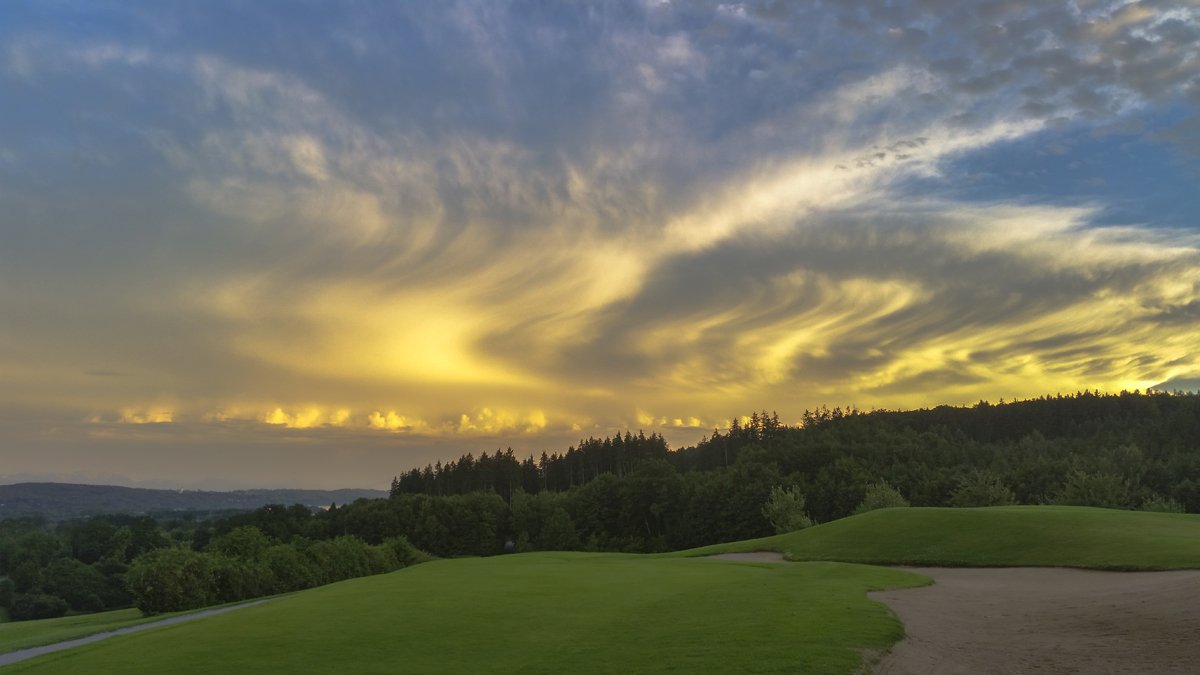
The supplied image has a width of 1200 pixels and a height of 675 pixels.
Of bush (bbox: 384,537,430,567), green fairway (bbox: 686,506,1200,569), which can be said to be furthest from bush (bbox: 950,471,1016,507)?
bush (bbox: 384,537,430,567)

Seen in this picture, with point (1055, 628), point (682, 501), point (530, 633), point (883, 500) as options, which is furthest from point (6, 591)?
point (1055, 628)

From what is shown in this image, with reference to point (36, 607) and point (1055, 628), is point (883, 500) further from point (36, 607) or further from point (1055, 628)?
Answer: point (36, 607)

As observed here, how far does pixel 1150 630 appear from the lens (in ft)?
60.8

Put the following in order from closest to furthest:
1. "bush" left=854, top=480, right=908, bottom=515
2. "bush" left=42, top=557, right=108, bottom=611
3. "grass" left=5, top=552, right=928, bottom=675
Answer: "grass" left=5, top=552, right=928, bottom=675 < "bush" left=854, top=480, right=908, bottom=515 < "bush" left=42, top=557, right=108, bottom=611

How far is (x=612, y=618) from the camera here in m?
24.3

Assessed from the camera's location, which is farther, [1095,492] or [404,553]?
[404,553]

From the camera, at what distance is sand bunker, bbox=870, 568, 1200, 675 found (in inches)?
648


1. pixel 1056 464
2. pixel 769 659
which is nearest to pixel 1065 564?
pixel 769 659

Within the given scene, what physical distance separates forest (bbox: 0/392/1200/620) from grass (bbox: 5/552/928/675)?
1787 inches

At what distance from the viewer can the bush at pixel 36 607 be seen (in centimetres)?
10600

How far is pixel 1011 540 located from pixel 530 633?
33063 millimetres

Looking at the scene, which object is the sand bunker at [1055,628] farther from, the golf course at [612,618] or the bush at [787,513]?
the bush at [787,513]

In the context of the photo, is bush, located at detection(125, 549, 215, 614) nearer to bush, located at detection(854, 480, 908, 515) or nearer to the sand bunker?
the sand bunker

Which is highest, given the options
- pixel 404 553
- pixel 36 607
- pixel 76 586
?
pixel 404 553
